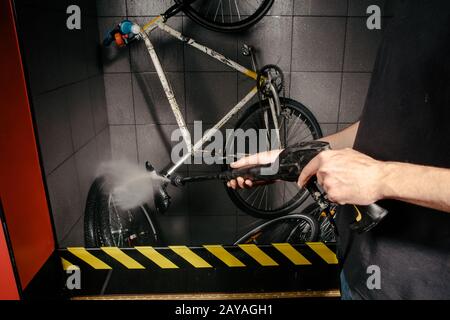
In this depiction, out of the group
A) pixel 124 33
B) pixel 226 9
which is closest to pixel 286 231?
pixel 226 9

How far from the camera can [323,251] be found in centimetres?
181

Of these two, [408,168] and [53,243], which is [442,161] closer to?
[408,168]

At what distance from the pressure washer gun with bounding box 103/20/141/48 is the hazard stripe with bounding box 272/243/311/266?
1713 mm

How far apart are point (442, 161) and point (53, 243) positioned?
1749 millimetres

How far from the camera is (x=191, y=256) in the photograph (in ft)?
5.71

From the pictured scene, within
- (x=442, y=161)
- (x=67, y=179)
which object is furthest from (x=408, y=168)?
(x=67, y=179)

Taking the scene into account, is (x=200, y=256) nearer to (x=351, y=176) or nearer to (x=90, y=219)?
(x=90, y=219)

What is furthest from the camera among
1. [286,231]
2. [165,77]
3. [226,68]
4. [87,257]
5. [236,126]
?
[286,231]

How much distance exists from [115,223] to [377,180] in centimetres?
233

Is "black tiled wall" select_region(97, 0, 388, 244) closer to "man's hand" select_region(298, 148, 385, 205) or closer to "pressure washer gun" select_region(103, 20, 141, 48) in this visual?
"pressure washer gun" select_region(103, 20, 141, 48)

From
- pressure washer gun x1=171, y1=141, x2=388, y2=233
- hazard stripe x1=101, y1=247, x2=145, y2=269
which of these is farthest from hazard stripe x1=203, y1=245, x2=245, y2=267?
pressure washer gun x1=171, y1=141, x2=388, y2=233

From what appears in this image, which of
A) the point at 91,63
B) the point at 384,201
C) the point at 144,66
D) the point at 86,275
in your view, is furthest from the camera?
the point at 144,66

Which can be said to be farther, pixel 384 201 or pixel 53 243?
pixel 53 243

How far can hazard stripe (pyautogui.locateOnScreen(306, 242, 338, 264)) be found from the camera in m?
1.81
